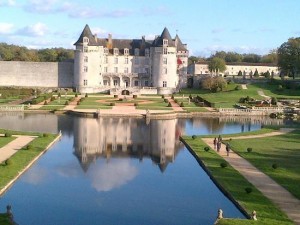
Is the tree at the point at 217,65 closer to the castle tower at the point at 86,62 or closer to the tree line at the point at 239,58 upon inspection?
the castle tower at the point at 86,62

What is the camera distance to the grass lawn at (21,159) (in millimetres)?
21453

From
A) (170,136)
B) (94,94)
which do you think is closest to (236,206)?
(170,136)

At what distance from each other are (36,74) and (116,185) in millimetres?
61493

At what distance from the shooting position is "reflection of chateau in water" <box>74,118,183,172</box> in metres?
28.4

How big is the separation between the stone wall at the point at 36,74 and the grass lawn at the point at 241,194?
5472 centimetres

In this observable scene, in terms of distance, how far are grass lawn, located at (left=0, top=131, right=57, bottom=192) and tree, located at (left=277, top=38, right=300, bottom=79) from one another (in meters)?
56.5

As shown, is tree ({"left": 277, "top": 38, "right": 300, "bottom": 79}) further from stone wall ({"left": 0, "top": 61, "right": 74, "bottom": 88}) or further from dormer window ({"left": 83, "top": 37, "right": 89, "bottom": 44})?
stone wall ({"left": 0, "top": 61, "right": 74, "bottom": 88})

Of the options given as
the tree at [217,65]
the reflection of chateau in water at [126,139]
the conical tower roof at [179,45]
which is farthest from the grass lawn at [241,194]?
the tree at [217,65]

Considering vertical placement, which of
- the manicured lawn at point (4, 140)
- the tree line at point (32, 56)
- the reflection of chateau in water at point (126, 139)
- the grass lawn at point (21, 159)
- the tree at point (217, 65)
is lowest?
the reflection of chateau in water at point (126, 139)

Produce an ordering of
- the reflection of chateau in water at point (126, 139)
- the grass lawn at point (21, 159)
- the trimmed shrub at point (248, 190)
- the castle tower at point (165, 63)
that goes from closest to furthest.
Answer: the trimmed shrub at point (248, 190)
the grass lawn at point (21, 159)
the reflection of chateau in water at point (126, 139)
the castle tower at point (165, 63)

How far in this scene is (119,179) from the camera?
889 inches

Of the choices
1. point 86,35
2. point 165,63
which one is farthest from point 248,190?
point 86,35

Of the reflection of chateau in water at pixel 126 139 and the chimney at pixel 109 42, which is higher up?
the chimney at pixel 109 42

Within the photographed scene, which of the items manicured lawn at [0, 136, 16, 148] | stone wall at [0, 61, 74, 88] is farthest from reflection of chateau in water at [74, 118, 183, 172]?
stone wall at [0, 61, 74, 88]
